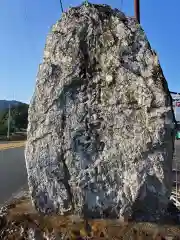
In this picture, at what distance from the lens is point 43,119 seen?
504 centimetres

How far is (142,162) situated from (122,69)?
1174 mm

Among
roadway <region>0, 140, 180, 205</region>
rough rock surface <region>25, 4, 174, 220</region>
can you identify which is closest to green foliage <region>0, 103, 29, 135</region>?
roadway <region>0, 140, 180, 205</region>

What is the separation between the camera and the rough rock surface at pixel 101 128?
477cm

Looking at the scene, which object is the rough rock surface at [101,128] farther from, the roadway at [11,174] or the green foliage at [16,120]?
the green foliage at [16,120]

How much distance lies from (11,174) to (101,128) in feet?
40.1

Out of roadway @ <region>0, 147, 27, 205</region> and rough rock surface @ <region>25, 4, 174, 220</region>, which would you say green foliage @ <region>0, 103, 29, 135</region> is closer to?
roadway @ <region>0, 147, 27, 205</region>

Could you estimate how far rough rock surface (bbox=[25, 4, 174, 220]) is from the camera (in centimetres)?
477

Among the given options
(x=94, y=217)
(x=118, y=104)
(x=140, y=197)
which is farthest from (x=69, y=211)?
(x=118, y=104)

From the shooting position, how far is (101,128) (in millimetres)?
4953

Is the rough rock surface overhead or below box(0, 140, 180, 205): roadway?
overhead

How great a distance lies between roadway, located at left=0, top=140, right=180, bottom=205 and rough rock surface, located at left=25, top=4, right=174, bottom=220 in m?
5.55

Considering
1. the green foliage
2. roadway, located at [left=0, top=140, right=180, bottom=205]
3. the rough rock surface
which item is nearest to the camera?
the rough rock surface

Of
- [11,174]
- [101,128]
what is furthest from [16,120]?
[101,128]

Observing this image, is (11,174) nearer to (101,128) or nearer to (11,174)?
(11,174)
